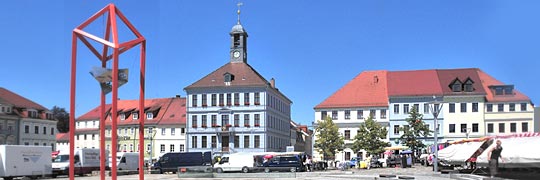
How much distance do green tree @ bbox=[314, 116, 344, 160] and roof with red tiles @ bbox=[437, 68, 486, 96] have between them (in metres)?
17.0

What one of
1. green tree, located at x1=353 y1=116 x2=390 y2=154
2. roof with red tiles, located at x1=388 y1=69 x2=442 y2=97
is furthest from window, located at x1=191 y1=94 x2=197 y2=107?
roof with red tiles, located at x1=388 y1=69 x2=442 y2=97

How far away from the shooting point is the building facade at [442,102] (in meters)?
78.8

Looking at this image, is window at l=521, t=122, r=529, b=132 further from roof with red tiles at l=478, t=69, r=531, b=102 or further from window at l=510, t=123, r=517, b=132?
roof with red tiles at l=478, t=69, r=531, b=102

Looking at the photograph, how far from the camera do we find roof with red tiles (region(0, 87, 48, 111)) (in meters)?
A: 80.6

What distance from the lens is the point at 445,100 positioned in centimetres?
8112

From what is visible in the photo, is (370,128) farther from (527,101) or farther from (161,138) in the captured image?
(161,138)

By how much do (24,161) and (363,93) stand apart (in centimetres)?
5390

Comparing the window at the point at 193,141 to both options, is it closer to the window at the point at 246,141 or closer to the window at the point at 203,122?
the window at the point at 203,122

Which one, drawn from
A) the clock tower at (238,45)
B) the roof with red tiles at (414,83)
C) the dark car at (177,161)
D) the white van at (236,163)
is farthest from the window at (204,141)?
the white van at (236,163)

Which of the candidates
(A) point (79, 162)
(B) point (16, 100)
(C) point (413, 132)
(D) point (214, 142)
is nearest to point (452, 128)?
(C) point (413, 132)

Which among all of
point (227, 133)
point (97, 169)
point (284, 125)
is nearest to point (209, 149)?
point (227, 133)

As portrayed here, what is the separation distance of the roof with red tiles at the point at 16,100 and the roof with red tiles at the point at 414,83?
1862 inches

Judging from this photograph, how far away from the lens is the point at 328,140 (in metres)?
73.9

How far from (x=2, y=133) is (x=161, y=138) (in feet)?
73.5
